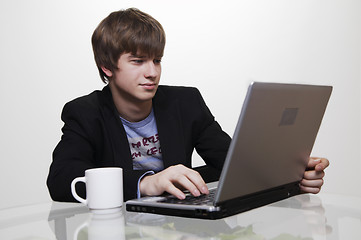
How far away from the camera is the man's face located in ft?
5.23

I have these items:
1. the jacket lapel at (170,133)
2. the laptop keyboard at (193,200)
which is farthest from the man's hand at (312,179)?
the jacket lapel at (170,133)

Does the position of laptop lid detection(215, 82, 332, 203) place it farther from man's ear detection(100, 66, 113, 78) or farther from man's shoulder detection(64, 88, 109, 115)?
man's ear detection(100, 66, 113, 78)

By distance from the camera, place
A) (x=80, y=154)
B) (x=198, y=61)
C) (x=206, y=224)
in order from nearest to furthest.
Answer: (x=206, y=224)
(x=80, y=154)
(x=198, y=61)

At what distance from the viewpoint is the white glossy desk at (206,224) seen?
820 millimetres

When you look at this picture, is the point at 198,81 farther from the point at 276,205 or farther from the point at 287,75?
the point at 276,205

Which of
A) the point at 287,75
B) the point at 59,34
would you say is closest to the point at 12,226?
the point at 59,34

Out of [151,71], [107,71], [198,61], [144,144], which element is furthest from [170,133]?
[198,61]

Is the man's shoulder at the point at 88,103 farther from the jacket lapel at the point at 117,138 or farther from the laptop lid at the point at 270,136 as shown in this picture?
the laptop lid at the point at 270,136

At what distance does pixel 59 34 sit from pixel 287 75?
59.5 inches

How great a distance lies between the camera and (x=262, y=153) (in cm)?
92

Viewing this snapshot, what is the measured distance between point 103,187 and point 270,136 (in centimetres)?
39

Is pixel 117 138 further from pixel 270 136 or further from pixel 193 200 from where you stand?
pixel 270 136

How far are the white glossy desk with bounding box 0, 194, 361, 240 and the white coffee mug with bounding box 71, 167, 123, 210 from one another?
0.10 ft

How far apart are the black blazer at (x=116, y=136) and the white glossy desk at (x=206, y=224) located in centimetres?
20
